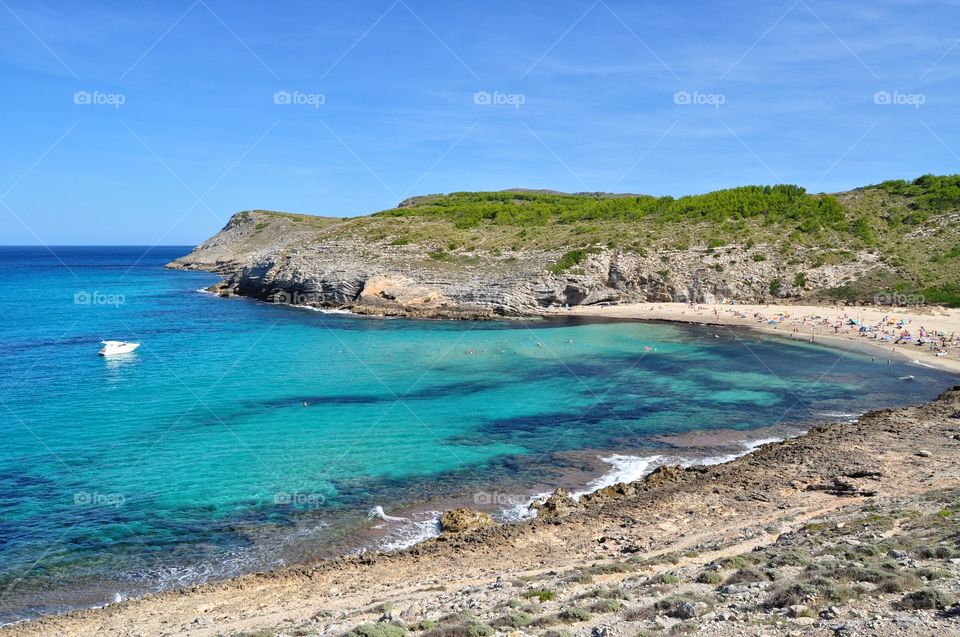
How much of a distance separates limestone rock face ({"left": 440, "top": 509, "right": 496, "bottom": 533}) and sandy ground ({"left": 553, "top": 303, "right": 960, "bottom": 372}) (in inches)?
1388

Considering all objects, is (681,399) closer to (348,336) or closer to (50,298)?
(348,336)

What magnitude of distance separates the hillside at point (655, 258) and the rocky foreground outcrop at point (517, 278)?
0.14 metres

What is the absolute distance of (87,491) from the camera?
66.6 feet

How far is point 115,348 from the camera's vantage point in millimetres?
43250

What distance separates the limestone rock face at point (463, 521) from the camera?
58.4 ft

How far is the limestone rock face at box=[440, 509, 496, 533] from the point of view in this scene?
17.8m

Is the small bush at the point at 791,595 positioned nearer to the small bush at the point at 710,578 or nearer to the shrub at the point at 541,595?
the small bush at the point at 710,578

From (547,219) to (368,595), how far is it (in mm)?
79620

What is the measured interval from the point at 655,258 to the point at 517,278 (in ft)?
52.5

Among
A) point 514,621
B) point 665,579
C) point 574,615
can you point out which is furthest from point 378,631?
point 665,579

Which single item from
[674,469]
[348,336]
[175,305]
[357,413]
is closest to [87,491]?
[357,413]

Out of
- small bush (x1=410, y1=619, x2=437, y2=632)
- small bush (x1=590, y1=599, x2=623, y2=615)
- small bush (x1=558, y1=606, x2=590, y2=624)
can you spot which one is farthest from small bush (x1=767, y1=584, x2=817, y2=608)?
small bush (x1=410, y1=619, x2=437, y2=632)

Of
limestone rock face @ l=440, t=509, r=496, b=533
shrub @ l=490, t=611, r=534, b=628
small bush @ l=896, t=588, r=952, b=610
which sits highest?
small bush @ l=896, t=588, r=952, b=610

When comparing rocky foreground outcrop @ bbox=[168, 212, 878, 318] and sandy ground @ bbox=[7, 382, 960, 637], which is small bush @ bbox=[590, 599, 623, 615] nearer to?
sandy ground @ bbox=[7, 382, 960, 637]
